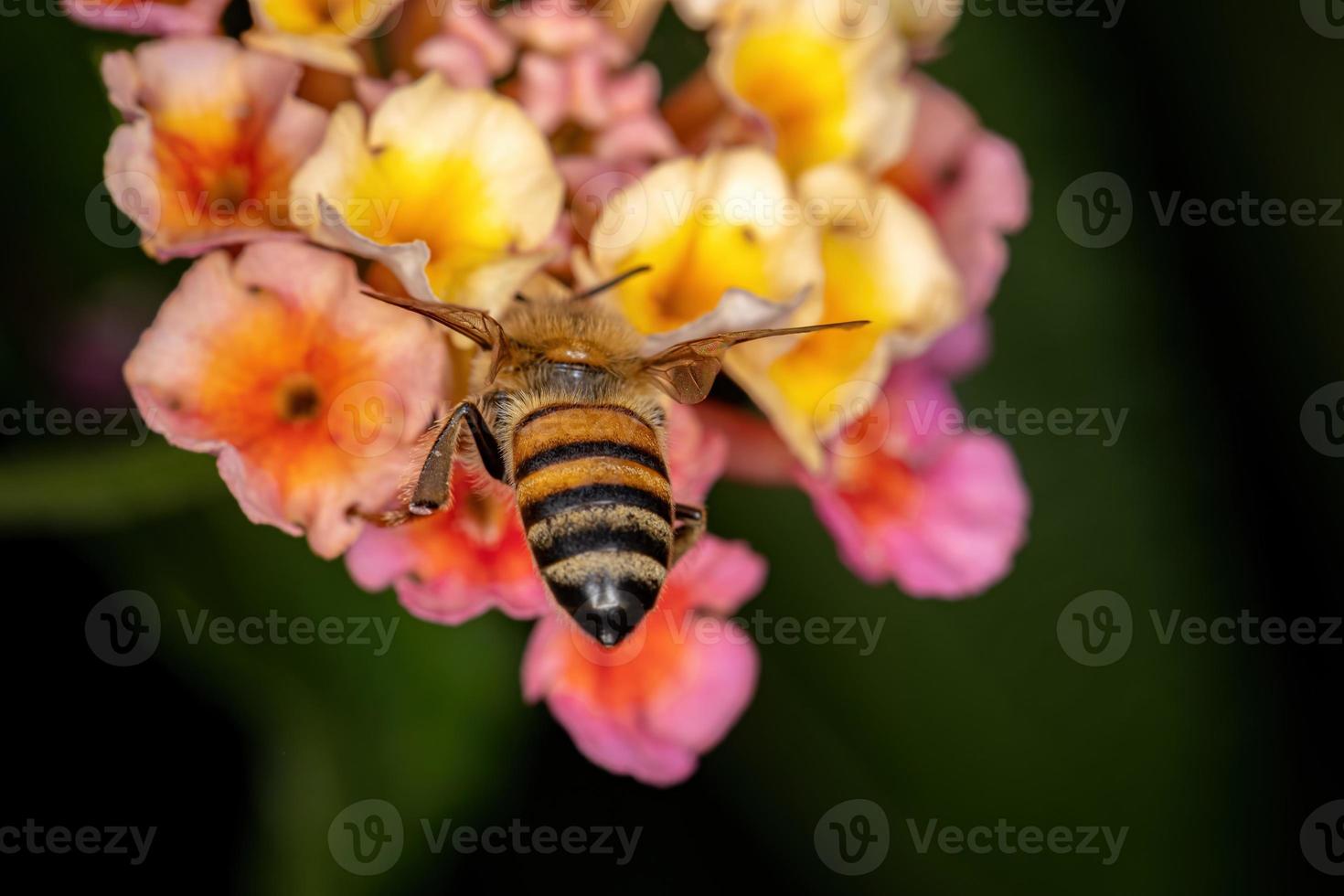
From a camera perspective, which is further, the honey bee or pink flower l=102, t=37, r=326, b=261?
pink flower l=102, t=37, r=326, b=261

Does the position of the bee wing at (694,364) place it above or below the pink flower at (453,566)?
above

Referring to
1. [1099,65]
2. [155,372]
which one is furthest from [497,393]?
[1099,65]

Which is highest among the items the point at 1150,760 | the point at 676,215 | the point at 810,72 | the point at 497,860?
the point at 810,72

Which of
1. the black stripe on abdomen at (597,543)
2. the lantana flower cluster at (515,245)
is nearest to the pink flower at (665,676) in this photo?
the lantana flower cluster at (515,245)

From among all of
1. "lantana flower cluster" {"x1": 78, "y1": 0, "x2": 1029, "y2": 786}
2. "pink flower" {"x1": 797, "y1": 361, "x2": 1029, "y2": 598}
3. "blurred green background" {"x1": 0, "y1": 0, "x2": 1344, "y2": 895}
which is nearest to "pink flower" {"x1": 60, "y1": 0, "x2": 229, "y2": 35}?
"lantana flower cluster" {"x1": 78, "y1": 0, "x2": 1029, "y2": 786}

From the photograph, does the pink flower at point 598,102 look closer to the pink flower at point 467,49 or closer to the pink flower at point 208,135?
the pink flower at point 467,49

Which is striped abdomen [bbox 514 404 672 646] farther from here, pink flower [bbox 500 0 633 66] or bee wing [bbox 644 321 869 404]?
pink flower [bbox 500 0 633 66]

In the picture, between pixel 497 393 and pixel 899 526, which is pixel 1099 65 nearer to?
pixel 899 526
